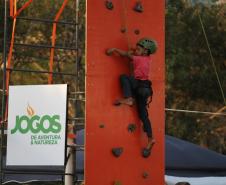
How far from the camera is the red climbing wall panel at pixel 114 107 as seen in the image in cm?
875

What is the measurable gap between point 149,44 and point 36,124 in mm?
1842

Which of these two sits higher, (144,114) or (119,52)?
(119,52)

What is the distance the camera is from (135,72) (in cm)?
892

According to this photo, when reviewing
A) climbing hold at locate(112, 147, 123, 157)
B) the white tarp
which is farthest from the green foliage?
climbing hold at locate(112, 147, 123, 157)

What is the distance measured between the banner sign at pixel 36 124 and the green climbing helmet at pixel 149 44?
116 centimetres

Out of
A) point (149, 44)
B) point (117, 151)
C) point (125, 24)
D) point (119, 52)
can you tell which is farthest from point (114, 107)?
point (125, 24)

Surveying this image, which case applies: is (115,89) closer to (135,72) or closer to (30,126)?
(135,72)

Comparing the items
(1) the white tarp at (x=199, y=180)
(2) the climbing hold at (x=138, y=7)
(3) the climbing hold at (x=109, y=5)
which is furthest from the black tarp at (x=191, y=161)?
(3) the climbing hold at (x=109, y=5)

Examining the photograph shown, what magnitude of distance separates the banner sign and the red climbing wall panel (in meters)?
0.61

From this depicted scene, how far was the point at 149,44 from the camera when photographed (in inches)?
352

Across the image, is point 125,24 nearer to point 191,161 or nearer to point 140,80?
point 140,80

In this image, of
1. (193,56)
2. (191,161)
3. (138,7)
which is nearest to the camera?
(138,7)

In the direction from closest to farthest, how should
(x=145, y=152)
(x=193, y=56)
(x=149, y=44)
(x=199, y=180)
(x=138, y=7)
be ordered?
(x=149, y=44) < (x=145, y=152) < (x=138, y=7) < (x=199, y=180) < (x=193, y=56)

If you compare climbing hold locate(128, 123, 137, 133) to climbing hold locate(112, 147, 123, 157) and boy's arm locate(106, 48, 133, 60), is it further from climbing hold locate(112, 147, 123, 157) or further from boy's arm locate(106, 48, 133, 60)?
boy's arm locate(106, 48, 133, 60)
